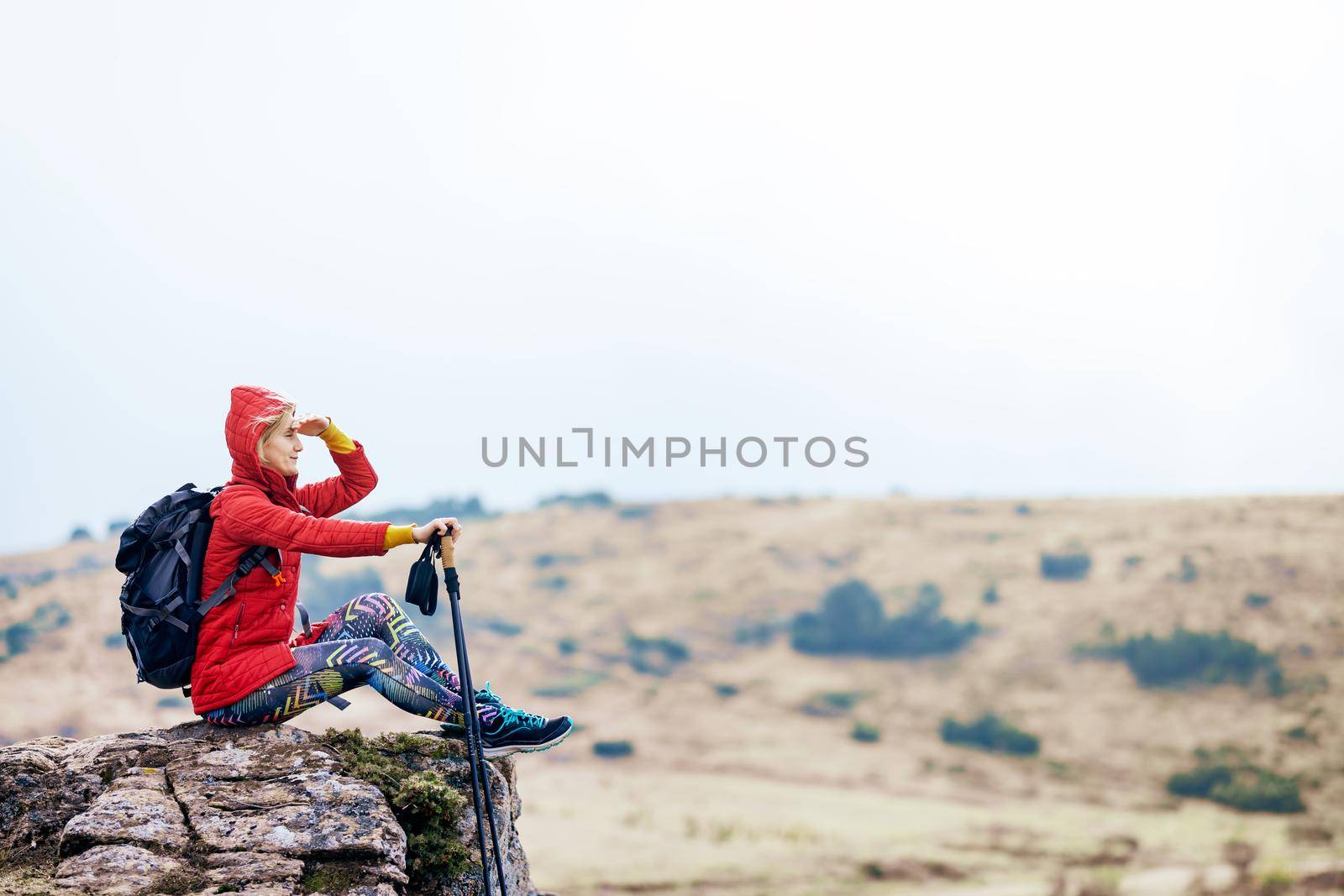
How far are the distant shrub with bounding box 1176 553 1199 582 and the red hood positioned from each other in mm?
45893

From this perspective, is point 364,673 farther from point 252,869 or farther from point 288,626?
point 252,869

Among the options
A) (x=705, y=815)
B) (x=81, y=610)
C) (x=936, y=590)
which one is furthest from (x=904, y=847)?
(x=81, y=610)

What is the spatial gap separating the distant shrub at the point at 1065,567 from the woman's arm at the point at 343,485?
45479 millimetres

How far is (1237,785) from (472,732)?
3109 cm

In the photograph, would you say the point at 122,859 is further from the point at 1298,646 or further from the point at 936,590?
the point at 936,590

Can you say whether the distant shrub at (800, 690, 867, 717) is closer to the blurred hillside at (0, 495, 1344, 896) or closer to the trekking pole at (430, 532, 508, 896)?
the blurred hillside at (0, 495, 1344, 896)

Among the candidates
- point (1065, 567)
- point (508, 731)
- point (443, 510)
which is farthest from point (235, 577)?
point (443, 510)

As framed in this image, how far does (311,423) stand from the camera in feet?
19.7

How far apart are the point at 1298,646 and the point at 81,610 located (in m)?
45.6

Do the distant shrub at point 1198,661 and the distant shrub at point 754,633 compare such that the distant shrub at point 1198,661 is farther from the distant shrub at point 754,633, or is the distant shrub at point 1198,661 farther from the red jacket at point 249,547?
the red jacket at point 249,547

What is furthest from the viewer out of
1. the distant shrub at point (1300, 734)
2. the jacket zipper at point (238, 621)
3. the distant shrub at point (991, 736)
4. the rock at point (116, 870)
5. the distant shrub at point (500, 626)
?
the distant shrub at point (500, 626)

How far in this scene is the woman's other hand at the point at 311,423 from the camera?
594 centimetres

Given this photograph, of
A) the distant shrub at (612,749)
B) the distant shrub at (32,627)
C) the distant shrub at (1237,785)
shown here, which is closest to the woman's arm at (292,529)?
the distant shrub at (1237,785)

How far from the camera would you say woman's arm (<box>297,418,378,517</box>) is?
629cm
